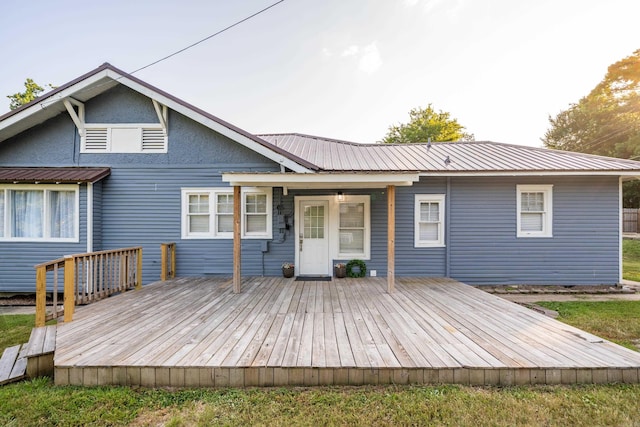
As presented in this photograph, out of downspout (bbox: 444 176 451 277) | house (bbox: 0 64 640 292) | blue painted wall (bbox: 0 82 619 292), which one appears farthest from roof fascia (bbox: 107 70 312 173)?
downspout (bbox: 444 176 451 277)

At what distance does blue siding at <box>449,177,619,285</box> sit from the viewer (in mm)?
6680

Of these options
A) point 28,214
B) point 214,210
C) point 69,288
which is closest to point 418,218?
point 214,210

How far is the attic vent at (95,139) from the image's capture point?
6.66 metres

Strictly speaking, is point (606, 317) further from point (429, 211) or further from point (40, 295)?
point (40, 295)

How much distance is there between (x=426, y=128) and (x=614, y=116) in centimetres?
1410

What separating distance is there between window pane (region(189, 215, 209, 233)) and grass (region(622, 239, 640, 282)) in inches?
464

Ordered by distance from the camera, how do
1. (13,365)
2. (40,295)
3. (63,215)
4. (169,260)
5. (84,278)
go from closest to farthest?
(13,365) → (40,295) → (84,278) → (63,215) → (169,260)

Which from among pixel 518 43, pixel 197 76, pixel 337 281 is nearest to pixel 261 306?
pixel 337 281

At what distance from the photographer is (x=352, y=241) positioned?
6863mm

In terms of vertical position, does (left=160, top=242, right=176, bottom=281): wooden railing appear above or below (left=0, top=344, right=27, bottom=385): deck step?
above

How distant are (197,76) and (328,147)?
246 inches

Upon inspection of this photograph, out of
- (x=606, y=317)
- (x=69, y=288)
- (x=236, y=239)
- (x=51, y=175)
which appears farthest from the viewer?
(x=51, y=175)

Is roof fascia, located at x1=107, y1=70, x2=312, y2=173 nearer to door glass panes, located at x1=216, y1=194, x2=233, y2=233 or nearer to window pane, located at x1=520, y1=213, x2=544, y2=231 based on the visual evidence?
door glass panes, located at x1=216, y1=194, x2=233, y2=233

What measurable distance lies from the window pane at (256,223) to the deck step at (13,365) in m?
4.18
